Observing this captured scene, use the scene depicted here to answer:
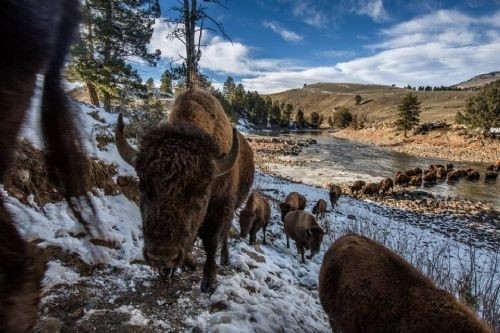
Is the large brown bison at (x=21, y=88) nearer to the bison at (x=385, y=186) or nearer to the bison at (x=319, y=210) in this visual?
the bison at (x=319, y=210)

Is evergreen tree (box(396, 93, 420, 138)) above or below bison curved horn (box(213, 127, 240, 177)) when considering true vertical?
above

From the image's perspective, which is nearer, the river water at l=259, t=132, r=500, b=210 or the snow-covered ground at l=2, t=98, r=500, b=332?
the snow-covered ground at l=2, t=98, r=500, b=332

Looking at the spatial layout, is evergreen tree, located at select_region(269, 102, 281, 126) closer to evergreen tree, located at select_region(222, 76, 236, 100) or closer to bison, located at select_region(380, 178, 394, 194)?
evergreen tree, located at select_region(222, 76, 236, 100)

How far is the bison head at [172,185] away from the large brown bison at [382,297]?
2167 mm

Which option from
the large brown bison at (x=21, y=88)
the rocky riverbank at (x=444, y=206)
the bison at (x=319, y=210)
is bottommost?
the rocky riverbank at (x=444, y=206)

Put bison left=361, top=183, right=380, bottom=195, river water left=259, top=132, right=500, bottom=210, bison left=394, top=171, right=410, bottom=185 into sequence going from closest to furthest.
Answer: bison left=361, top=183, right=380, bottom=195 → river water left=259, top=132, right=500, bottom=210 → bison left=394, top=171, right=410, bottom=185

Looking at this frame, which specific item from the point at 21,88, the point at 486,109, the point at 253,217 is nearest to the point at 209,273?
the point at 21,88

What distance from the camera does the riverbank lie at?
147 ft

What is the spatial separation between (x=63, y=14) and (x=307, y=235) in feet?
30.7

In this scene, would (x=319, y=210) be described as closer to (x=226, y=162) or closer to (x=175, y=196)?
(x=226, y=162)

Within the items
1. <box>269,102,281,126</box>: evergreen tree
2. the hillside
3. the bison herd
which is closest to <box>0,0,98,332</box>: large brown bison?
the bison herd

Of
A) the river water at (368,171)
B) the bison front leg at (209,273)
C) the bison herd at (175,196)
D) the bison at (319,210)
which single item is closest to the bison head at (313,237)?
the bison herd at (175,196)

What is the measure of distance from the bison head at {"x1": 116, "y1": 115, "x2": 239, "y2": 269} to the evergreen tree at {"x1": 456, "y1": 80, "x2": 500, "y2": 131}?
57.4 metres

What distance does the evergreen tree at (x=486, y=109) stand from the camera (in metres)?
47.9
